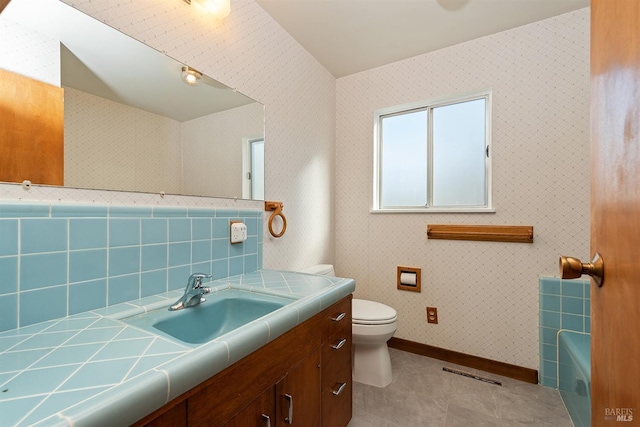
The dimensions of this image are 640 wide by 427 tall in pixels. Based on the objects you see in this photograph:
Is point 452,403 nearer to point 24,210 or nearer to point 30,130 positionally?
point 24,210

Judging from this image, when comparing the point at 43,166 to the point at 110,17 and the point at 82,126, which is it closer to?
the point at 82,126

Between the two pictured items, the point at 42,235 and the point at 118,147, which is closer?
the point at 42,235

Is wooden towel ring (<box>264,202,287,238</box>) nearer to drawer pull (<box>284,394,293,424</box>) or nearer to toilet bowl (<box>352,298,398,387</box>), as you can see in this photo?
toilet bowl (<box>352,298,398,387</box>)

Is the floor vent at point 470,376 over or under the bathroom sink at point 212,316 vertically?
under

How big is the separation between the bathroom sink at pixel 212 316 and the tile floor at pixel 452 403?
3.11 feet

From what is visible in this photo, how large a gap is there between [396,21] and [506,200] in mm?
1457

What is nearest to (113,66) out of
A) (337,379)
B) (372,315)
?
(337,379)

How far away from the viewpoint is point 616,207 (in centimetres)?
48

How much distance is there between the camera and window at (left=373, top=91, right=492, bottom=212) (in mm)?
2111

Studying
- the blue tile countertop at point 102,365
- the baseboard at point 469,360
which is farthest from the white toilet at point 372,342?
the blue tile countertop at point 102,365

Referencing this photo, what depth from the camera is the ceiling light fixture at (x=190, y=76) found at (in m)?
1.27

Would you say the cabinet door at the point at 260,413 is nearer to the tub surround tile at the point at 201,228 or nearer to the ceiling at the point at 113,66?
the tub surround tile at the point at 201,228

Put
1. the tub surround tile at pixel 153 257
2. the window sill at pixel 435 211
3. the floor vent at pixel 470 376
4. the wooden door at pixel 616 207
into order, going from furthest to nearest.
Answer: the window sill at pixel 435 211, the floor vent at pixel 470 376, the tub surround tile at pixel 153 257, the wooden door at pixel 616 207

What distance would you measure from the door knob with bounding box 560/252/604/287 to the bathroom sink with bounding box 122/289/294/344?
0.84m
